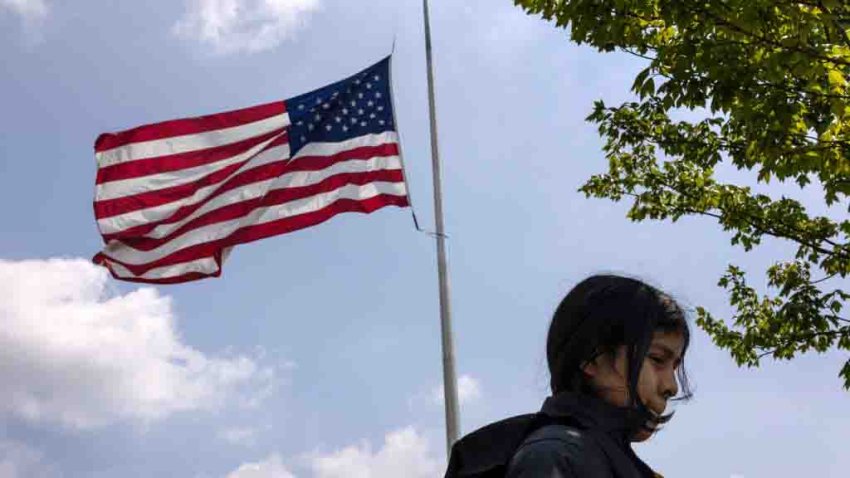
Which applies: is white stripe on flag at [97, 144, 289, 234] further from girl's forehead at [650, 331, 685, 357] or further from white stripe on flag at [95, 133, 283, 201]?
girl's forehead at [650, 331, 685, 357]

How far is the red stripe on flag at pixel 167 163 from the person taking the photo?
11141mm

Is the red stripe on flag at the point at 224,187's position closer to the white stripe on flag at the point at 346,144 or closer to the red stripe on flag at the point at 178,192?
the red stripe on flag at the point at 178,192

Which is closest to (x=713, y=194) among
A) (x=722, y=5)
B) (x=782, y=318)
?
(x=782, y=318)

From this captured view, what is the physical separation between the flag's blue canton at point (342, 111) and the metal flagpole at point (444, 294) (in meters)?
0.99

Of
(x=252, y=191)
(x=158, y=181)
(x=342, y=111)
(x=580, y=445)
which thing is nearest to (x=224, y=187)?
(x=252, y=191)

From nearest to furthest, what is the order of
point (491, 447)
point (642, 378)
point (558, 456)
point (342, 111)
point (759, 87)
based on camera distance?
point (558, 456), point (491, 447), point (642, 378), point (759, 87), point (342, 111)

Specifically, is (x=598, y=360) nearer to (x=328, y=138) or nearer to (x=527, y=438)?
(x=527, y=438)

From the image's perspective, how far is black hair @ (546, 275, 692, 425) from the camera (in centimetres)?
212

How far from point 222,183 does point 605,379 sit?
9385 millimetres

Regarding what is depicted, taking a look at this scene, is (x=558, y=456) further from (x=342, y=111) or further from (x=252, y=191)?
(x=342, y=111)

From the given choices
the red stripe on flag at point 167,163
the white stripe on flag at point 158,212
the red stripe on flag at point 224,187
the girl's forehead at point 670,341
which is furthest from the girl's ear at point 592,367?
the red stripe on flag at point 167,163

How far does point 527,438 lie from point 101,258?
9753 millimetres

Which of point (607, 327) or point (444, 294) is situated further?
point (444, 294)

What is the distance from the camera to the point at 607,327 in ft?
6.99
